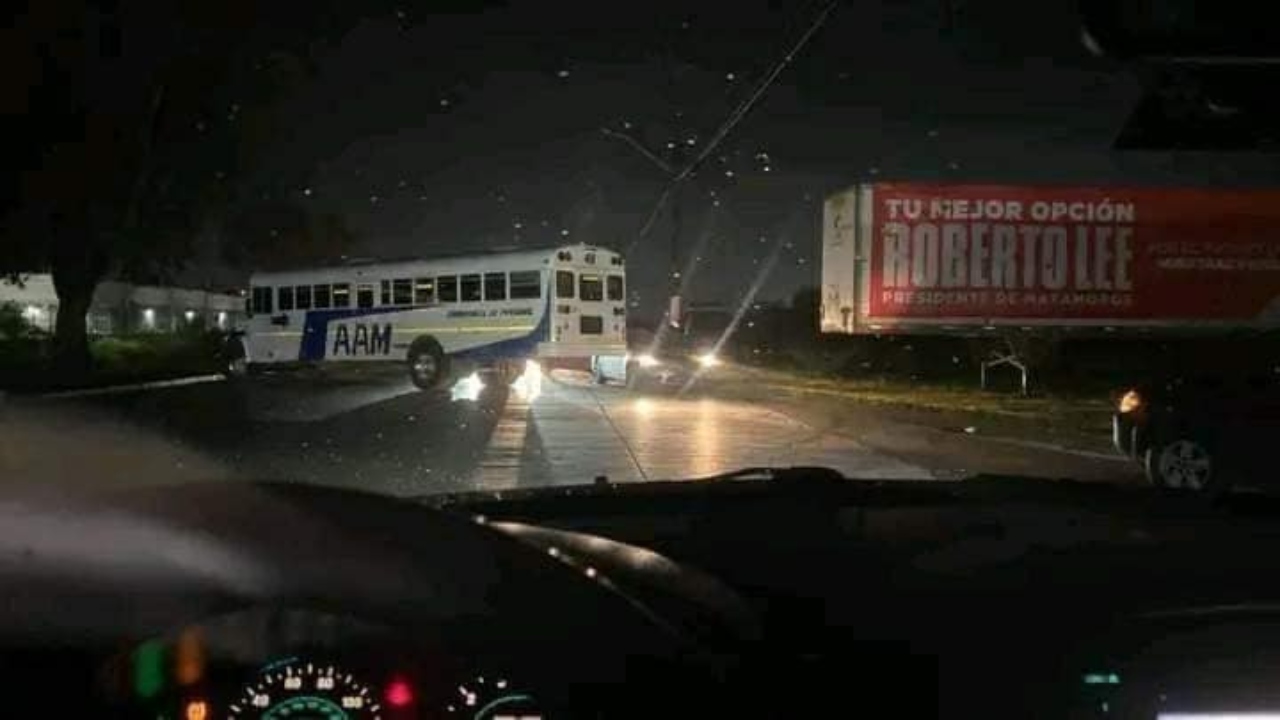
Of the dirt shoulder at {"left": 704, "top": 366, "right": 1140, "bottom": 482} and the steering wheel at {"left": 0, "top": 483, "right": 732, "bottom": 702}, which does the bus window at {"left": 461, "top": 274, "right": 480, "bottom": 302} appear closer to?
the dirt shoulder at {"left": 704, "top": 366, "right": 1140, "bottom": 482}

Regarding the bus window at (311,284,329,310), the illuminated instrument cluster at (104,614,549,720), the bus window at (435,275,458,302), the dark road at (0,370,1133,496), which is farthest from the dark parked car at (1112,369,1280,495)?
the bus window at (311,284,329,310)

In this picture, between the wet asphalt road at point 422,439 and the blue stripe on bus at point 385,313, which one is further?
the blue stripe on bus at point 385,313

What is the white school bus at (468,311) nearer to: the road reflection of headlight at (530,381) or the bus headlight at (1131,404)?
the road reflection of headlight at (530,381)

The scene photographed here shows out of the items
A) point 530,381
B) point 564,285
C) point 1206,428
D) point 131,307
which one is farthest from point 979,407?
point 131,307

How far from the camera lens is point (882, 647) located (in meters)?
3.38

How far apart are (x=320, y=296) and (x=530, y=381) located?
6.76 m

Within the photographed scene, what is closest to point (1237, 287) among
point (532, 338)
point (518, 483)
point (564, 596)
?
point (532, 338)


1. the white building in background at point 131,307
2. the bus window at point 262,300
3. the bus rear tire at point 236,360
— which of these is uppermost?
the white building in background at point 131,307

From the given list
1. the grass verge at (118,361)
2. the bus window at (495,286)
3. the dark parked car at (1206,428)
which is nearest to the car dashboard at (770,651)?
the dark parked car at (1206,428)

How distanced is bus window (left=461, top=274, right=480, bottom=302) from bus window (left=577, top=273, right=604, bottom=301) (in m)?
2.44

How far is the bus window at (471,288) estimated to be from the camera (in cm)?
4062

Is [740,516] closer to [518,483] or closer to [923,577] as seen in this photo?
[923,577]

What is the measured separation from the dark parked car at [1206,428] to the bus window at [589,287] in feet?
75.0

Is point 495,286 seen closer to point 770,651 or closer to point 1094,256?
point 1094,256
